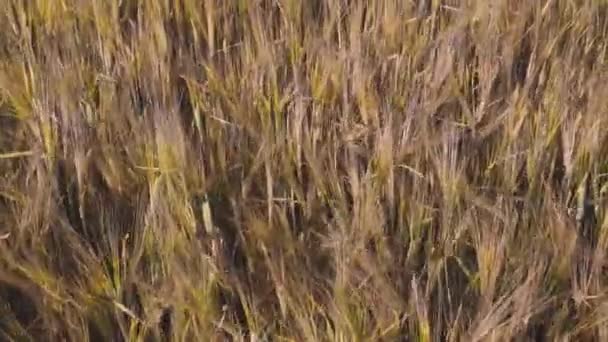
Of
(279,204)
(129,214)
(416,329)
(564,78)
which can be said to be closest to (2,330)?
(129,214)

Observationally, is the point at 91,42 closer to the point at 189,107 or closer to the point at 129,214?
the point at 189,107

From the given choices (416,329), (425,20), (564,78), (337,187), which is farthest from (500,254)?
(425,20)

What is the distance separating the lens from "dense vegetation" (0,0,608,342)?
1146 millimetres

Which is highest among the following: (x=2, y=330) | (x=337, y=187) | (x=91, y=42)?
(x=91, y=42)

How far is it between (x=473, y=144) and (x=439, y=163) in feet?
0.37

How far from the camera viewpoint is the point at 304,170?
1.35 meters

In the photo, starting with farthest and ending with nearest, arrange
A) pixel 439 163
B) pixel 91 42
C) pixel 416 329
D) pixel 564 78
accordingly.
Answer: pixel 91 42
pixel 564 78
pixel 439 163
pixel 416 329

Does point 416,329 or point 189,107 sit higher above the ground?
point 189,107

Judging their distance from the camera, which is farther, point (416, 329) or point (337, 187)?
point (337, 187)

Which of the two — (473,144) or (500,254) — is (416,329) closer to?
(500,254)

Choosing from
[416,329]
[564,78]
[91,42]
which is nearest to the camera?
[416,329]

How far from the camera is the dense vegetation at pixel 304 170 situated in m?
1.15

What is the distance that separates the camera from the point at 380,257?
119 centimetres

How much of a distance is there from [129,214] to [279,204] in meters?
0.20
